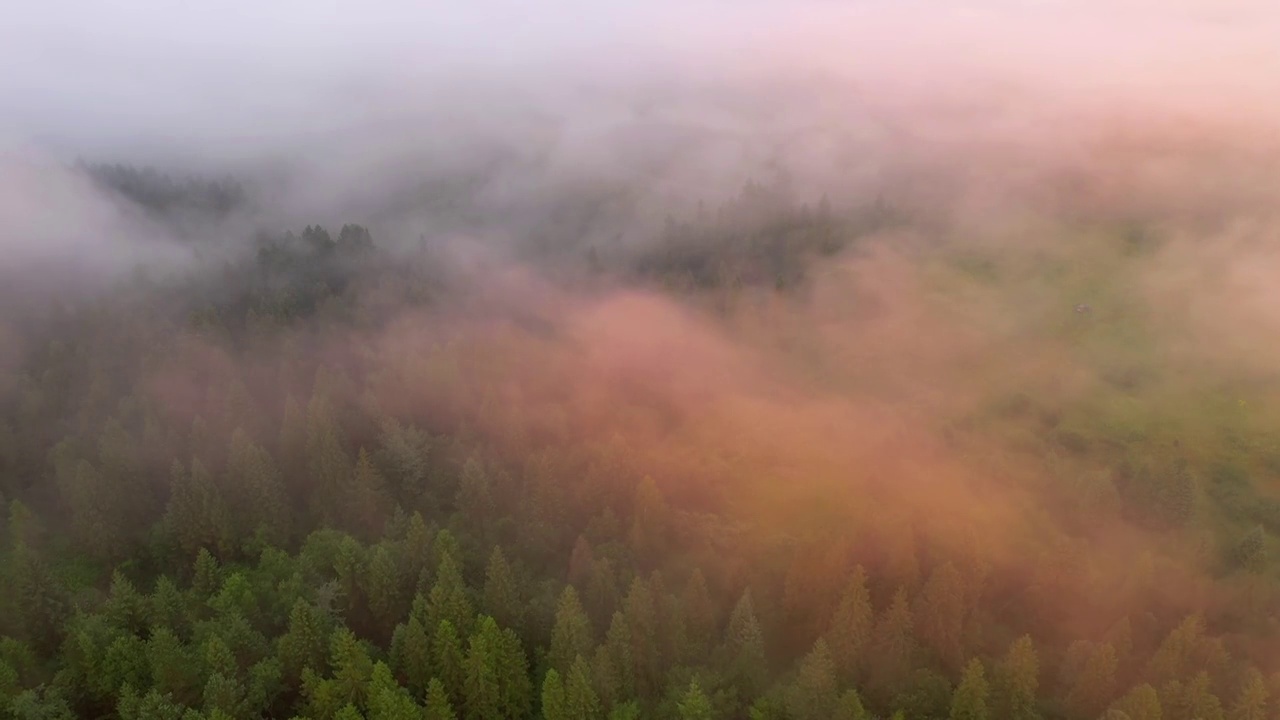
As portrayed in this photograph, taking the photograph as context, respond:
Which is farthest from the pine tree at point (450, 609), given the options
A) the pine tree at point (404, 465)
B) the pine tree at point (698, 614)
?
the pine tree at point (404, 465)

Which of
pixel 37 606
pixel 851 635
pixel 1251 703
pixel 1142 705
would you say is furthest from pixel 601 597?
pixel 1251 703

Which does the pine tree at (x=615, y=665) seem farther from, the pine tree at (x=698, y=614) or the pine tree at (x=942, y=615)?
the pine tree at (x=942, y=615)

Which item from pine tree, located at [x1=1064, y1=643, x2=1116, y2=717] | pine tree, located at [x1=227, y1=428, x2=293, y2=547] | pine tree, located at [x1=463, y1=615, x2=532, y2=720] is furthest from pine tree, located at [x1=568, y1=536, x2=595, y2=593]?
pine tree, located at [x1=1064, y1=643, x2=1116, y2=717]

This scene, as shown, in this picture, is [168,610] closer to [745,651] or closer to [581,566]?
[581,566]

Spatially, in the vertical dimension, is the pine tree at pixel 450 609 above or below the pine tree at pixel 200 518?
above

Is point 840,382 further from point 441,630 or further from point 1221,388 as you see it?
point 441,630

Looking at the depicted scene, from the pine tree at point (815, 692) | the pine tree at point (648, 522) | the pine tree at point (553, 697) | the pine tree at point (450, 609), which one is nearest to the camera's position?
the pine tree at point (553, 697)
